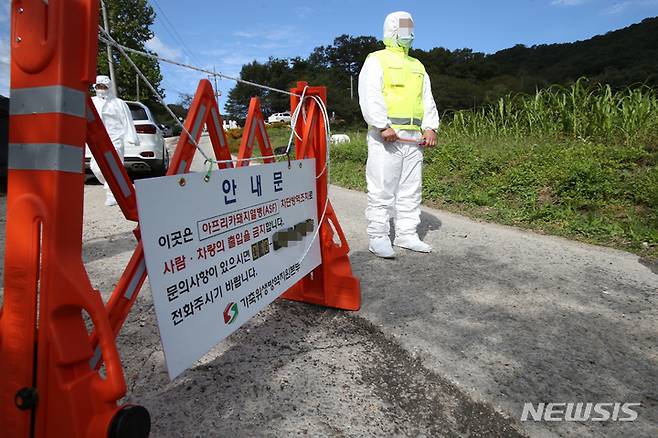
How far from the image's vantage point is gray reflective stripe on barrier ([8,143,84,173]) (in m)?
1.08

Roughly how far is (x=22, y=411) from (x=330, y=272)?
1.77 metres

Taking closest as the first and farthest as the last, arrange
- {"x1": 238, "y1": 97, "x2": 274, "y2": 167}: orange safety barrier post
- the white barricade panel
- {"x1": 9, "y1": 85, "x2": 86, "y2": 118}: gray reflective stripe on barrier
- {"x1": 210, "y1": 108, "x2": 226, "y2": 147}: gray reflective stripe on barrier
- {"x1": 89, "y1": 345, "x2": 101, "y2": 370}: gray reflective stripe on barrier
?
{"x1": 9, "y1": 85, "x2": 86, "y2": 118}: gray reflective stripe on barrier → {"x1": 89, "y1": 345, "x2": 101, "y2": 370}: gray reflective stripe on barrier → the white barricade panel → {"x1": 210, "y1": 108, "x2": 226, "y2": 147}: gray reflective stripe on barrier → {"x1": 238, "y1": 97, "x2": 274, "y2": 167}: orange safety barrier post

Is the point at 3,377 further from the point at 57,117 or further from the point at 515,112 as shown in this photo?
the point at 515,112

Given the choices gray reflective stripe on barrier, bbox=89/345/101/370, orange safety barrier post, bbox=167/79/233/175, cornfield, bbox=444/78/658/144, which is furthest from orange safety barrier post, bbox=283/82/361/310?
cornfield, bbox=444/78/658/144

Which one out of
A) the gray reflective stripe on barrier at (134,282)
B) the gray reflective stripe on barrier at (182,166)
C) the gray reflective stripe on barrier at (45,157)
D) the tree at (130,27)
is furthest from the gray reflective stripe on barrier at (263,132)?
the tree at (130,27)

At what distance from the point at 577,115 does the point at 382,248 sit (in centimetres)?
602

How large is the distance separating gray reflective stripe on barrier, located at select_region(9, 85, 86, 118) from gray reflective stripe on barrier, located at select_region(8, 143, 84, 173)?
0.09 m

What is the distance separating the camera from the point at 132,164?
813cm

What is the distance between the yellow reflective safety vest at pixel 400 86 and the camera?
3.48 m

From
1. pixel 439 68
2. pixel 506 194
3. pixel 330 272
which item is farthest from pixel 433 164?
pixel 439 68

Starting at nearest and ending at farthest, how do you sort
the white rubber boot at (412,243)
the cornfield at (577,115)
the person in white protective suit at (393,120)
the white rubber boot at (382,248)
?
the person in white protective suit at (393,120) < the white rubber boot at (382,248) < the white rubber boot at (412,243) < the cornfield at (577,115)

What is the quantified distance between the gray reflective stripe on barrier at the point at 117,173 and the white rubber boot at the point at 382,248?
8.31 feet

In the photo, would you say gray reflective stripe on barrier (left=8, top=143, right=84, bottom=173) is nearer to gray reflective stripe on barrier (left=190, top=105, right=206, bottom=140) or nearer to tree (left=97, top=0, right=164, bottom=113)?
gray reflective stripe on barrier (left=190, top=105, right=206, bottom=140)

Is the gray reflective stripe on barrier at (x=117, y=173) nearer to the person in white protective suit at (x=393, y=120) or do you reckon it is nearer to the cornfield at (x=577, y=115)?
the person in white protective suit at (x=393, y=120)
